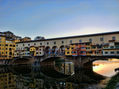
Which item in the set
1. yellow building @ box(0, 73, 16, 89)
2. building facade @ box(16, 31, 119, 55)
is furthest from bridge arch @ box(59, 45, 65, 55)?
yellow building @ box(0, 73, 16, 89)

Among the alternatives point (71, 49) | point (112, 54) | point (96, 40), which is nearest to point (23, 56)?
point (71, 49)

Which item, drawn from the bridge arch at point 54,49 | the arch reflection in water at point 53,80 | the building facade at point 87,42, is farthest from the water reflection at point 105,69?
the bridge arch at point 54,49

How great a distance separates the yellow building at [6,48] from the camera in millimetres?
71625

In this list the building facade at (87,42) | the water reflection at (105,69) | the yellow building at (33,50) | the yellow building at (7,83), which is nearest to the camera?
the yellow building at (7,83)

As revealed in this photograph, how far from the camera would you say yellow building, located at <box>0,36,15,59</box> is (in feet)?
235

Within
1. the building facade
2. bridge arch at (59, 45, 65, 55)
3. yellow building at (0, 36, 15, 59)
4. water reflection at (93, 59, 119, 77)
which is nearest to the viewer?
water reflection at (93, 59, 119, 77)

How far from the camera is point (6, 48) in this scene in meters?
74.4

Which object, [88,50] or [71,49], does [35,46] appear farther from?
[88,50]

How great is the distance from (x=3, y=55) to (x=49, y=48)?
33.0m

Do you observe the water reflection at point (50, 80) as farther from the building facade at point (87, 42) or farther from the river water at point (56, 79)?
the building facade at point (87, 42)

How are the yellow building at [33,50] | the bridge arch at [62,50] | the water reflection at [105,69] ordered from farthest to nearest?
the yellow building at [33,50]
the bridge arch at [62,50]
the water reflection at [105,69]

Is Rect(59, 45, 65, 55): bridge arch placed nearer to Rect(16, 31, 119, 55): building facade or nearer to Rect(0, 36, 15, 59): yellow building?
Rect(16, 31, 119, 55): building facade

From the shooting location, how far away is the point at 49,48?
190ft

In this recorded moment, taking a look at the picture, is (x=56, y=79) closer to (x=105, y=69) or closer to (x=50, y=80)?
(x=50, y=80)
